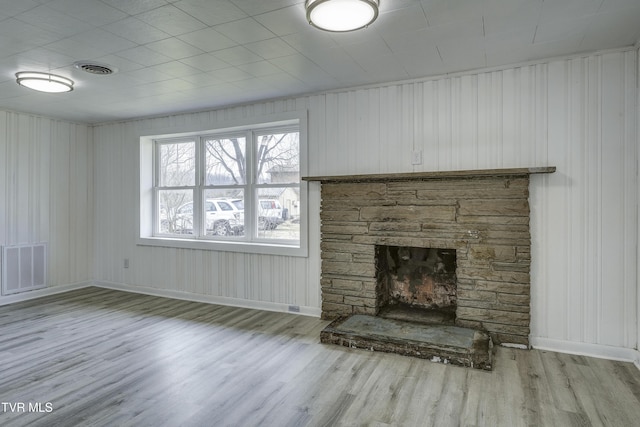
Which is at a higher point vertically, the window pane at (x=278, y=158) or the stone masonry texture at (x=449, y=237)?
the window pane at (x=278, y=158)

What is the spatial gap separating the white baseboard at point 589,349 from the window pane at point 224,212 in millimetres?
3294

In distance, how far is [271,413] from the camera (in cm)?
216

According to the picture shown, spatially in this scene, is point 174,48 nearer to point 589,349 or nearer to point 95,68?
point 95,68

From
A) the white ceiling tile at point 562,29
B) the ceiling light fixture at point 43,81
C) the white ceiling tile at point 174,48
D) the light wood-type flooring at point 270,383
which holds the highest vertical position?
the white ceiling tile at point 562,29

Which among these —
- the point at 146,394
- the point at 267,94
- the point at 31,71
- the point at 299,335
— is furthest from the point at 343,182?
the point at 31,71

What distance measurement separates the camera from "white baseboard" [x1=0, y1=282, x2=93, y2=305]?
179 inches

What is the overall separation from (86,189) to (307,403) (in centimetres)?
488

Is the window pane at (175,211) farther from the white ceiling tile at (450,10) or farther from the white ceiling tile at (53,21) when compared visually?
the white ceiling tile at (450,10)

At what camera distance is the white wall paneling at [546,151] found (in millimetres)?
2877

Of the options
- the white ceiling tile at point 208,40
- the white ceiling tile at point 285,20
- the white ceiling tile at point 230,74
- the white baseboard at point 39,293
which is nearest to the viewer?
the white ceiling tile at point 285,20

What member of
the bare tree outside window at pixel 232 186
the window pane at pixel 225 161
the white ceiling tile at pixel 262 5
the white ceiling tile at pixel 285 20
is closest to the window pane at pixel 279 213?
the bare tree outside window at pixel 232 186

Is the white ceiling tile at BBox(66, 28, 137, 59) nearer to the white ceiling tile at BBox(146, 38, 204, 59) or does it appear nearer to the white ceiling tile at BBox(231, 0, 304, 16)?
the white ceiling tile at BBox(146, 38, 204, 59)

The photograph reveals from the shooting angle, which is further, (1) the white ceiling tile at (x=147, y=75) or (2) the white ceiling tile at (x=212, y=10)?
(1) the white ceiling tile at (x=147, y=75)

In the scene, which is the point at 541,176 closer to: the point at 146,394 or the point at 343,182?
the point at 343,182
